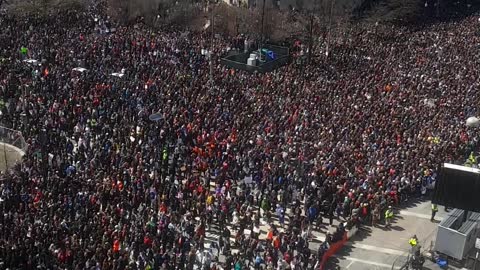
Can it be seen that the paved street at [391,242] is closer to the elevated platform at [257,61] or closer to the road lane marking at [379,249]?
the road lane marking at [379,249]

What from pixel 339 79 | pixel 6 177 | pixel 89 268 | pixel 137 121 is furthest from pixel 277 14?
pixel 89 268

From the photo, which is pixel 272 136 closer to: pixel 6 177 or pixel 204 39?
pixel 6 177

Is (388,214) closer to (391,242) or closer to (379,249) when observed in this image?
(391,242)

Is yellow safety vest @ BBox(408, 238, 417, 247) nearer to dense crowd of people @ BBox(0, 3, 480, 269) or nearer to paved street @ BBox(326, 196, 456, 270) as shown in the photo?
paved street @ BBox(326, 196, 456, 270)

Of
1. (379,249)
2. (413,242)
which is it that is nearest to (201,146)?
(379,249)

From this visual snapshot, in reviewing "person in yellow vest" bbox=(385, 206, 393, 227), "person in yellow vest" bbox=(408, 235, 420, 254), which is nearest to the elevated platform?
"person in yellow vest" bbox=(385, 206, 393, 227)

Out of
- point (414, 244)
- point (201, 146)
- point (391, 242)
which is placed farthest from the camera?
point (201, 146)

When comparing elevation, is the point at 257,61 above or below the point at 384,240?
above

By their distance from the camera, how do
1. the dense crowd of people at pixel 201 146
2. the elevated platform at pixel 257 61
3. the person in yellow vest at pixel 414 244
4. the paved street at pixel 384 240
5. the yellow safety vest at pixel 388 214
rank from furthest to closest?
the elevated platform at pixel 257 61, the yellow safety vest at pixel 388 214, the paved street at pixel 384 240, the person in yellow vest at pixel 414 244, the dense crowd of people at pixel 201 146

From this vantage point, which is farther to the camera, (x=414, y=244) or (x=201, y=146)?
(x=201, y=146)

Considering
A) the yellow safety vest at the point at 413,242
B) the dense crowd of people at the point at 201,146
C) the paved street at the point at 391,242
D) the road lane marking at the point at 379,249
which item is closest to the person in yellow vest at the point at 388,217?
the paved street at the point at 391,242
